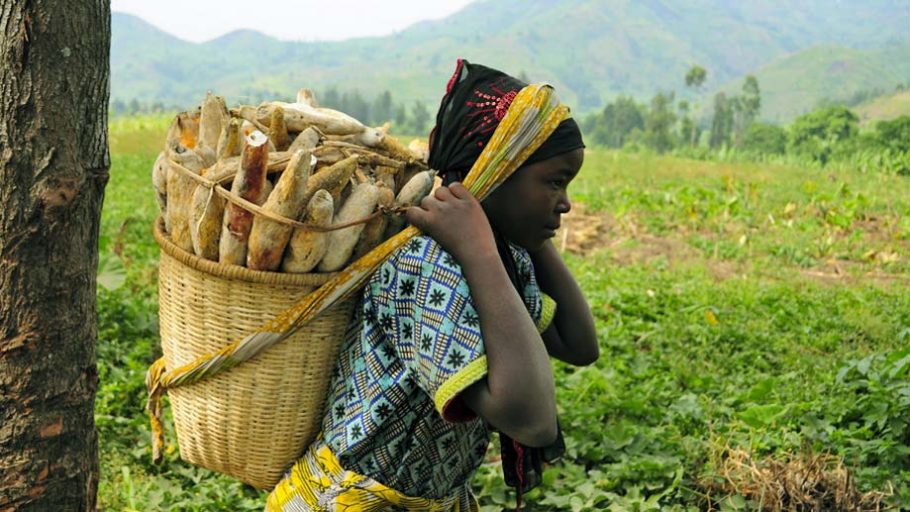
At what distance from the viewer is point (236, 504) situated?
3.54 metres

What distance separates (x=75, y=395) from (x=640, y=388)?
312cm

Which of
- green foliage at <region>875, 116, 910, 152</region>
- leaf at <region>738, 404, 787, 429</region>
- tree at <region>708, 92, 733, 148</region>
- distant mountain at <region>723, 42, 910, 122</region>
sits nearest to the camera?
leaf at <region>738, 404, 787, 429</region>

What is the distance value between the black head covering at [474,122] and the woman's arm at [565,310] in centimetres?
48

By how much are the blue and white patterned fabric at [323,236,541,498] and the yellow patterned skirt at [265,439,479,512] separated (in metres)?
0.02

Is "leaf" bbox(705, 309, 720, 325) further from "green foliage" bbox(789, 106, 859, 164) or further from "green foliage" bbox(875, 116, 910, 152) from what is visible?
"green foliage" bbox(789, 106, 859, 164)

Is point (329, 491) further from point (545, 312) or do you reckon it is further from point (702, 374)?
point (702, 374)

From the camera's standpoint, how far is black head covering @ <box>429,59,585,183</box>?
1.98 meters

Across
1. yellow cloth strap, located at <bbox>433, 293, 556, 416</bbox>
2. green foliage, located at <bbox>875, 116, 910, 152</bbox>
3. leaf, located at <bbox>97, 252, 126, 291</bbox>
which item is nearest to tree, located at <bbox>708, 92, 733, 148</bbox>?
green foliage, located at <bbox>875, 116, 910, 152</bbox>

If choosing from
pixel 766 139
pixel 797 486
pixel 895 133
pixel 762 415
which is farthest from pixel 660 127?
pixel 797 486

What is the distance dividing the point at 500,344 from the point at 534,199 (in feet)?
1.24

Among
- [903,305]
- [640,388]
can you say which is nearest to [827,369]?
[640,388]

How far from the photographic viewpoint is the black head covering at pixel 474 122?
78.0 inches

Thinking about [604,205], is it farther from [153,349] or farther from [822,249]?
[153,349]

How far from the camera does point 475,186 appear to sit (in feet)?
6.43
